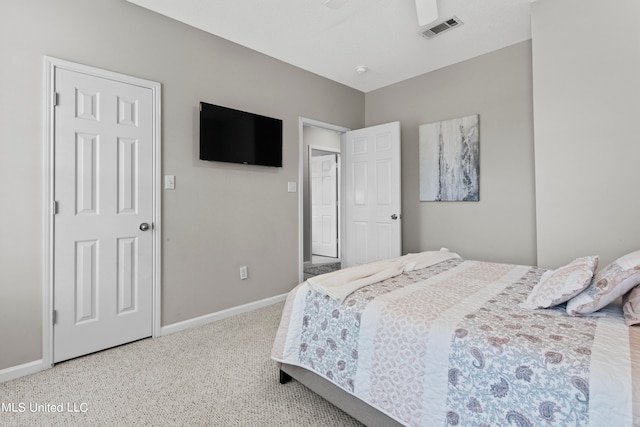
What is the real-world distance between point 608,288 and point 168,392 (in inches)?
88.1

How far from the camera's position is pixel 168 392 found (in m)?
1.82

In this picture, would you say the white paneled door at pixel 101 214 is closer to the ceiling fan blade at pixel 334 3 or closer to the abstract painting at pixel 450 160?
the ceiling fan blade at pixel 334 3

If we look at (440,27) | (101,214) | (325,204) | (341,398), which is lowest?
(341,398)

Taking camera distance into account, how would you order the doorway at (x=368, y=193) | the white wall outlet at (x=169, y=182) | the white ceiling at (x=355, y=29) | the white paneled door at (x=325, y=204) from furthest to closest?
the white paneled door at (x=325, y=204) → the doorway at (x=368, y=193) → the white wall outlet at (x=169, y=182) → the white ceiling at (x=355, y=29)

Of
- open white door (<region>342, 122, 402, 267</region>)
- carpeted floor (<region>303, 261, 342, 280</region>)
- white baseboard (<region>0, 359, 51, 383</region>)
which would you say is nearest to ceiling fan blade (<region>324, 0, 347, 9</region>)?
open white door (<region>342, 122, 402, 267</region>)

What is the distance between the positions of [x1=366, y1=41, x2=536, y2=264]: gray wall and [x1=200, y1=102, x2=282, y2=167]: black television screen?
1.76 m

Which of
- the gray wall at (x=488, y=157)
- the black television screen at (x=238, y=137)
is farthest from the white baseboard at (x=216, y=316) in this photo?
the gray wall at (x=488, y=157)

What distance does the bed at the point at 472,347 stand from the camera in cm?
94

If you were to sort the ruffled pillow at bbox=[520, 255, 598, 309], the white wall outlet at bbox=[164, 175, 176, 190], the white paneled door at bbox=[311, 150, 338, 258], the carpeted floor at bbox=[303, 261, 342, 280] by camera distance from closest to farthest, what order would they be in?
the ruffled pillow at bbox=[520, 255, 598, 309] → the white wall outlet at bbox=[164, 175, 176, 190] → the carpeted floor at bbox=[303, 261, 342, 280] → the white paneled door at bbox=[311, 150, 338, 258]

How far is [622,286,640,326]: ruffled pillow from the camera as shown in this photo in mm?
1177

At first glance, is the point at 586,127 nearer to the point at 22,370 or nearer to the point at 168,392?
the point at 168,392

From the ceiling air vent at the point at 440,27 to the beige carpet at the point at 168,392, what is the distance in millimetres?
3071

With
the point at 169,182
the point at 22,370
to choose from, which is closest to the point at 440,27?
the point at 169,182

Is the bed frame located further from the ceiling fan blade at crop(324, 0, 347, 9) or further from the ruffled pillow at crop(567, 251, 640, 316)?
the ceiling fan blade at crop(324, 0, 347, 9)
